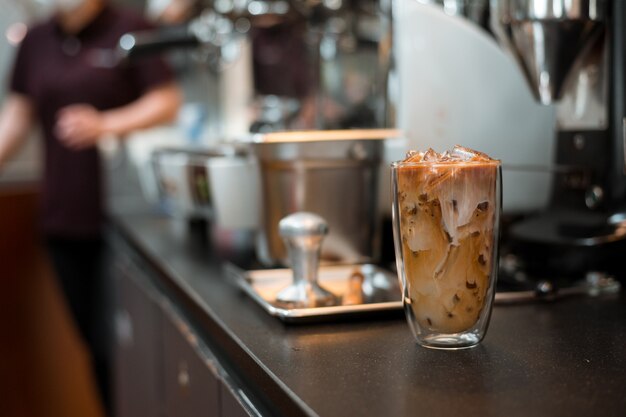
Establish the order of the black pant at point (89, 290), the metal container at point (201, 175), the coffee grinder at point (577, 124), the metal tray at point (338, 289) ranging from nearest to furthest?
the metal tray at point (338, 289) < the coffee grinder at point (577, 124) < the metal container at point (201, 175) < the black pant at point (89, 290)

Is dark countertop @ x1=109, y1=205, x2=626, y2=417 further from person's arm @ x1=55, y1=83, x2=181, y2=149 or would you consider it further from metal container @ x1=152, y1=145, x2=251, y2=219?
Answer: person's arm @ x1=55, y1=83, x2=181, y2=149

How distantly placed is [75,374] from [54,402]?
0.11m

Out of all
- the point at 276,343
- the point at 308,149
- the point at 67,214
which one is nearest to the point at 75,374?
the point at 67,214

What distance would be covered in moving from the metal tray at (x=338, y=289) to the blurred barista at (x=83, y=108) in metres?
1.16

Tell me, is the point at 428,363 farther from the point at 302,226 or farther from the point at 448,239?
the point at 302,226

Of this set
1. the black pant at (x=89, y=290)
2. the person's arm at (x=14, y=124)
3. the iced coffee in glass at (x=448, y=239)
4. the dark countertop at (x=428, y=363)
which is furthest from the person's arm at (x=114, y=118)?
the iced coffee in glass at (x=448, y=239)

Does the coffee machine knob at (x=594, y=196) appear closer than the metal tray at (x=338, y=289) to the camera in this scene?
No

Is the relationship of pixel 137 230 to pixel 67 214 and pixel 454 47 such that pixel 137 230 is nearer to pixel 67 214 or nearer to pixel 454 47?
pixel 67 214

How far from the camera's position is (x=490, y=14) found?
103 centimetres

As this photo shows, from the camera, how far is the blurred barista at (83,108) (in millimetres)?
2078

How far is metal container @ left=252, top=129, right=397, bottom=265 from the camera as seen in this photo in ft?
3.20

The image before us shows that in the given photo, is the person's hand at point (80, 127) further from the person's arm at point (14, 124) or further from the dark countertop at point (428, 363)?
the dark countertop at point (428, 363)

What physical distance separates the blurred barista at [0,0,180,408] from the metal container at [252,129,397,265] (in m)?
1.11

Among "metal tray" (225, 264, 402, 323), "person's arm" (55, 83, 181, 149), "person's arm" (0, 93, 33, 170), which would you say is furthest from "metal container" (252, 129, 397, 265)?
"person's arm" (0, 93, 33, 170)
